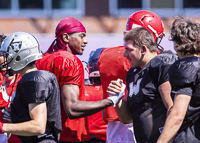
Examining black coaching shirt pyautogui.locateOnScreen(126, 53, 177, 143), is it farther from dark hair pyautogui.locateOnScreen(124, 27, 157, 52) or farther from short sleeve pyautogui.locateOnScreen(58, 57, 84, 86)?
short sleeve pyautogui.locateOnScreen(58, 57, 84, 86)

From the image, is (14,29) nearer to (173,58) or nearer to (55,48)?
(55,48)

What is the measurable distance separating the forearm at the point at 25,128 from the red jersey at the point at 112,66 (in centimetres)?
→ 115

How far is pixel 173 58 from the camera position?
9.52 feet

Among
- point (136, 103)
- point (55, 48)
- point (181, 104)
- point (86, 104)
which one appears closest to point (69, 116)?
point (86, 104)

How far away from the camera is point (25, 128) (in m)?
2.78

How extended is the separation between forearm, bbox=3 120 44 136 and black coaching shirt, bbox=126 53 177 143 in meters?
0.87

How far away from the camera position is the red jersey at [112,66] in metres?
3.62

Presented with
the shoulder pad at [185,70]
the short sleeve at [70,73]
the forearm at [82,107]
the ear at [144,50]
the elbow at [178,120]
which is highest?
the ear at [144,50]

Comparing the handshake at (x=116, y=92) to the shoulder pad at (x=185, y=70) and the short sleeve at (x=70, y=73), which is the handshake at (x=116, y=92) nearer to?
the short sleeve at (x=70, y=73)

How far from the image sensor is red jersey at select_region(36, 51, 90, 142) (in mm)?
3289

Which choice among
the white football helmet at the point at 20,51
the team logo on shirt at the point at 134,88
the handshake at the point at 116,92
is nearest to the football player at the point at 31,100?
the white football helmet at the point at 20,51

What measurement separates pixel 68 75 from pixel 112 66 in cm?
59

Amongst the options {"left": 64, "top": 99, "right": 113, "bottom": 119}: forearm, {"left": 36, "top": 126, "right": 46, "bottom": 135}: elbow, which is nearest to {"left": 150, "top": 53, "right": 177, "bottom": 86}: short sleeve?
{"left": 64, "top": 99, "right": 113, "bottom": 119}: forearm

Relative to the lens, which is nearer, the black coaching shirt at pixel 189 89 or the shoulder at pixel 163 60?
the black coaching shirt at pixel 189 89
